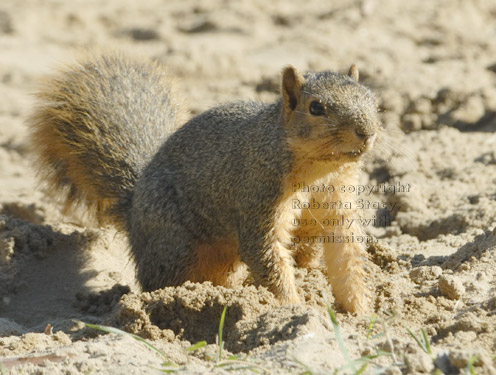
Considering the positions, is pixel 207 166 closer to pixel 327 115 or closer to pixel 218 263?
pixel 218 263

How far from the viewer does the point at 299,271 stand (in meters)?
5.06

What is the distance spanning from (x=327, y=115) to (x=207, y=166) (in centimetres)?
108

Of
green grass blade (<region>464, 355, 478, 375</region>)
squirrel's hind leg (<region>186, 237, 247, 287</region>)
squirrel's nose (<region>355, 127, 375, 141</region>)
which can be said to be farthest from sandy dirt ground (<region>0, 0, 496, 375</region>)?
squirrel's nose (<region>355, 127, 375, 141</region>)

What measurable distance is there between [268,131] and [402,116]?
323 centimetres

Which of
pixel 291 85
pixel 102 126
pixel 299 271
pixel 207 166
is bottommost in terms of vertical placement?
pixel 299 271

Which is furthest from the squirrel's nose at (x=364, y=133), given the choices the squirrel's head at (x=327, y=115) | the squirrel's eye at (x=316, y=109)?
the squirrel's eye at (x=316, y=109)

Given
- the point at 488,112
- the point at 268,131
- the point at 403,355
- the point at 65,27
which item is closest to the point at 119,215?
the point at 268,131

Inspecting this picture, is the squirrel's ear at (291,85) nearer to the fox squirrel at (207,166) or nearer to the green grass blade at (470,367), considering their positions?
the fox squirrel at (207,166)

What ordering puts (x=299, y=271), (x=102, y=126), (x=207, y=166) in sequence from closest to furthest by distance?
(x=207, y=166) → (x=299, y=271) → (x=102, y=126)

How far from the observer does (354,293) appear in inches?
176

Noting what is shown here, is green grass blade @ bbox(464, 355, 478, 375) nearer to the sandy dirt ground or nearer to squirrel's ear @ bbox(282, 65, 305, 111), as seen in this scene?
the sandy dirt ground

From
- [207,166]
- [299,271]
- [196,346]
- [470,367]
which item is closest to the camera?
[470,367]

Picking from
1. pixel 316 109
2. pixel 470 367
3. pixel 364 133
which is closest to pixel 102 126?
pixel 316 109

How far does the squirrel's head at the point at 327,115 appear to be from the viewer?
3975mm
